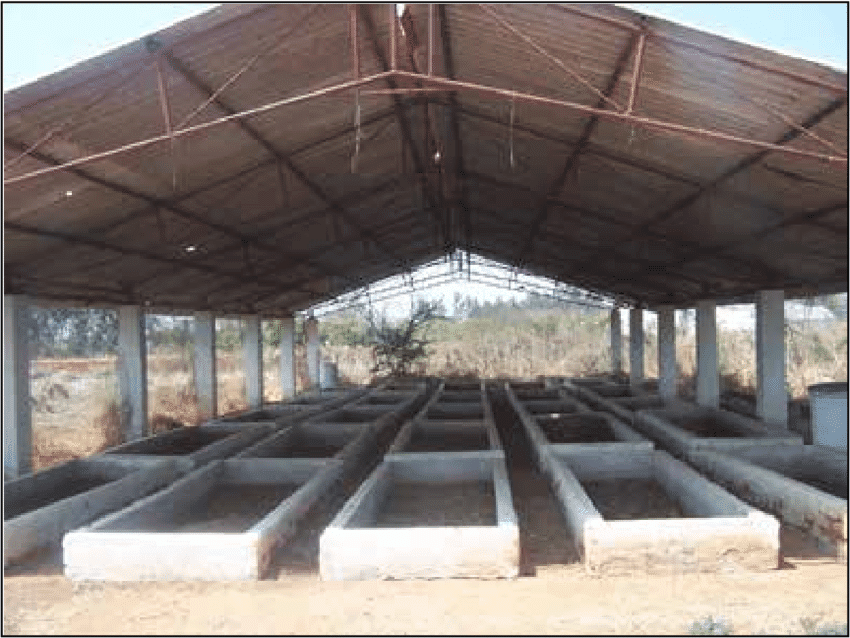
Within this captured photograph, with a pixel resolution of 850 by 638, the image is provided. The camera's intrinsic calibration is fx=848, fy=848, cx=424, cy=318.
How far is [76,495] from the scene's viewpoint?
368 inches

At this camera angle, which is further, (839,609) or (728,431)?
(728,431)

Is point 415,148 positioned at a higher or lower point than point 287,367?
higher

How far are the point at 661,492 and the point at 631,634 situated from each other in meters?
5.05

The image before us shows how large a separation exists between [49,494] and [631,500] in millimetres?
7136

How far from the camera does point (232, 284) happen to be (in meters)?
17.7

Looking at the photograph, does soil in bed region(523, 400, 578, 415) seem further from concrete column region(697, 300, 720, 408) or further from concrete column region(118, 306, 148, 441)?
concrete column region(118, 306, 148, 441)

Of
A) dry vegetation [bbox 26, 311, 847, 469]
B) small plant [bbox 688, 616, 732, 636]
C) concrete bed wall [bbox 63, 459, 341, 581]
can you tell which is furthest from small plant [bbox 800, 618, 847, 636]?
dry vegetation [bbox 26, 311, 847, 469]

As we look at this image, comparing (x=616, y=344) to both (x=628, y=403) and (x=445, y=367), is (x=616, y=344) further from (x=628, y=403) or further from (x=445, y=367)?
(x=628, y=403)

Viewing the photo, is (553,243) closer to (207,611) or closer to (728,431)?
(728,431)

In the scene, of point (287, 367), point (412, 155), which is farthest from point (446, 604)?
point (287, 367)

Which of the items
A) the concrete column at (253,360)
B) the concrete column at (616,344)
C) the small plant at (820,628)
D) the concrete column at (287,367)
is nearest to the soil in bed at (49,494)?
the small plant at (820,628)

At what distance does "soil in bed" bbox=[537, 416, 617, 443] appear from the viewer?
1459 centimetres

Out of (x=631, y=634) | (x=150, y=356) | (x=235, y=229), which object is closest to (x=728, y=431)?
(x=235, y=229)

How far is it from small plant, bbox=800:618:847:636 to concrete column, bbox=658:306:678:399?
1427cm
